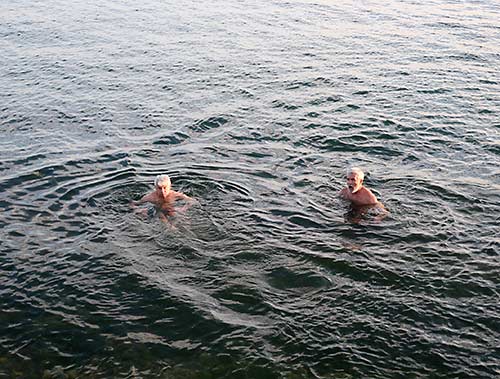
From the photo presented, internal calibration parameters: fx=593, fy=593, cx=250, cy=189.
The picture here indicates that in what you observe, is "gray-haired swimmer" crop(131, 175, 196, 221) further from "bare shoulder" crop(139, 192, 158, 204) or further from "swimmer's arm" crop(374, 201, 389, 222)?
"swimmer's arm" crop(374, 201, 389, 222)

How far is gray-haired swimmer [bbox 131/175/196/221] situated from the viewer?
1568cm

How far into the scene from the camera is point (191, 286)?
1304 cm

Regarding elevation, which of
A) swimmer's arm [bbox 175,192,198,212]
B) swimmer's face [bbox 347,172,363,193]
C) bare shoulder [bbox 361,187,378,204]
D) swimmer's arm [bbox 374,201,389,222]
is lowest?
swimmer's arm [bbox 175,192,198,212]

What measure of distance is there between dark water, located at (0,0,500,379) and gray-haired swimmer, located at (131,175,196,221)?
1.35ft

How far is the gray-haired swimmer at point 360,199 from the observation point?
15273mm

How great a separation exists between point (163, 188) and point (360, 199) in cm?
517

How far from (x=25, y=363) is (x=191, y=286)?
12.1 feet

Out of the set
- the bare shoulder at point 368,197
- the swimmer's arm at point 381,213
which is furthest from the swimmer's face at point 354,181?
the swimmer's arm at point 381,213

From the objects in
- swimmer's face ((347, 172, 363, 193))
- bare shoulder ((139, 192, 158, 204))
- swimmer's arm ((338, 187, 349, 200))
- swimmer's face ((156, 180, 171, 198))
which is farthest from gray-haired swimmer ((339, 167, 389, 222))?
bare shoulder ((139, 192, 158, 204))

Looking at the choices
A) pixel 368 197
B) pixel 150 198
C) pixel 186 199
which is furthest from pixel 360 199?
pixel 150 198

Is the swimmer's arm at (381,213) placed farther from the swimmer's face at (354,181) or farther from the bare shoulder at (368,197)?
the swimmer's face at (354,181)

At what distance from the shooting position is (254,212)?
15852 mm

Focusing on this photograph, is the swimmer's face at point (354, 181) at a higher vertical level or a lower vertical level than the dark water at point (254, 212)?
higher

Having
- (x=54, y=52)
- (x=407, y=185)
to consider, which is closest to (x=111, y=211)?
(x=407, y=185)
